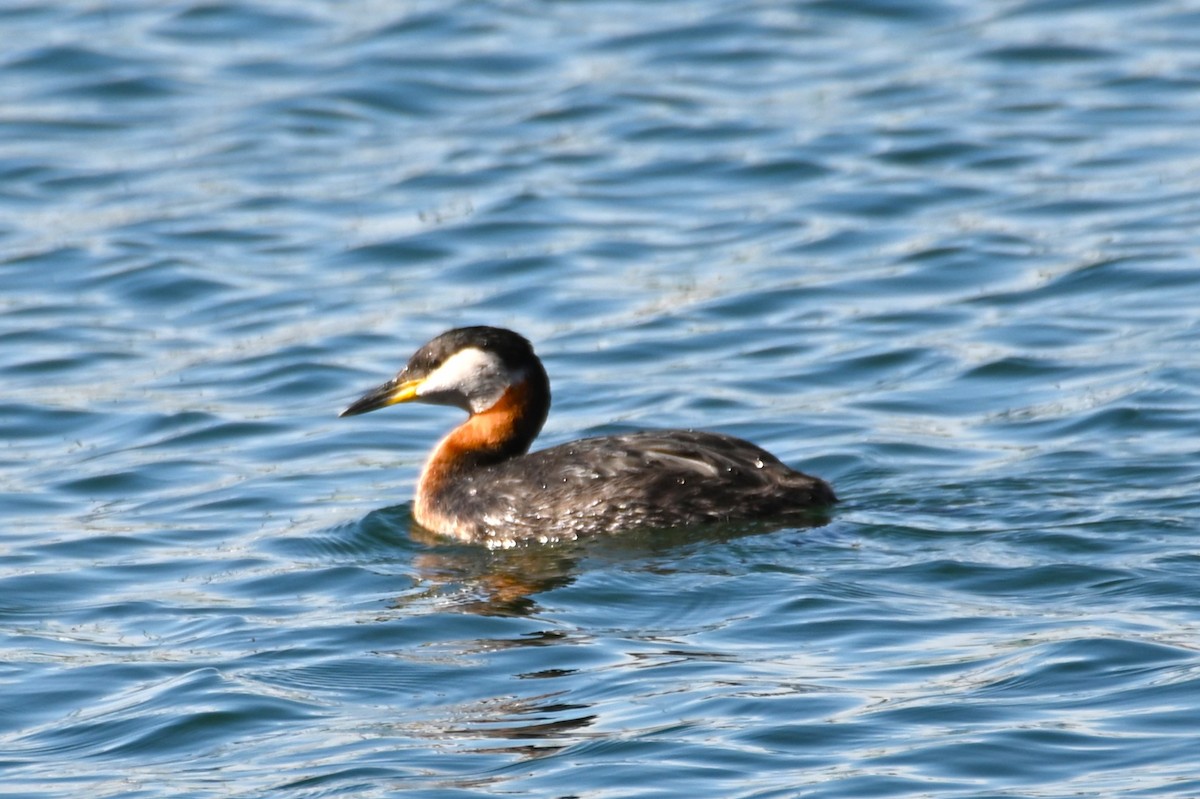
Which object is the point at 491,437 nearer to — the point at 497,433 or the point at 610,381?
the point at 497,433

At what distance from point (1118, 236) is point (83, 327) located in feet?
23.4

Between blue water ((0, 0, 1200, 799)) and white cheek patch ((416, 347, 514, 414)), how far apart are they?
2.10 feet

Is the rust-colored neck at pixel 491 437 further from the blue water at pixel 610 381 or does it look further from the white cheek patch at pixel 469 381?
the blue water at pixel 610 381

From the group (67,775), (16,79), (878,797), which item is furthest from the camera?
(16,79)

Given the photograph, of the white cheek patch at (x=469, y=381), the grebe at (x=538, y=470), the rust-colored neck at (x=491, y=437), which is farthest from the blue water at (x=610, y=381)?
the white cheek patch at (x=469, y=381)

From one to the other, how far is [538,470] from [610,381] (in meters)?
2.59

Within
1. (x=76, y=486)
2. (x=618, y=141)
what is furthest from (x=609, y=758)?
(x=618, y=141)

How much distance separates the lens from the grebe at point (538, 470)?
9.91 meters

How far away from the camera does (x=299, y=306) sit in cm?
1440

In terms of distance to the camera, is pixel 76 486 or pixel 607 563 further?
pixel 76 486

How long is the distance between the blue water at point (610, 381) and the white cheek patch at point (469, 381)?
639 mm

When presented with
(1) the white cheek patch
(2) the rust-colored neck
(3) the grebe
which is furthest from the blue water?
(1) the white cheek patch

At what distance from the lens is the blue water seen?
24.8 feet

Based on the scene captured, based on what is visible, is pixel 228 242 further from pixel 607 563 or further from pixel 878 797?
pixel 878 797
